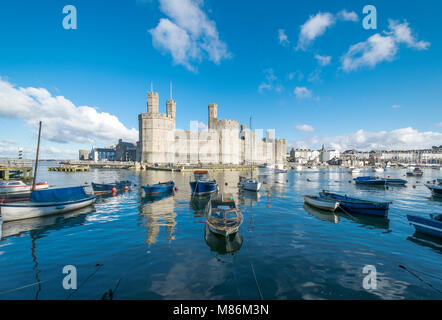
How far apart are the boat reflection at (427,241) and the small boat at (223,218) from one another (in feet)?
35.0

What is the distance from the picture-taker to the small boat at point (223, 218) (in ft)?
35.6

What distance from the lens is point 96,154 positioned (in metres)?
171

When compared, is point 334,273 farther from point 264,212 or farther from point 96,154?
point 96,154

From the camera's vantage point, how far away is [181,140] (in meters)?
104

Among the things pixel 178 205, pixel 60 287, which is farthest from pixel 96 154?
pixel 60 287

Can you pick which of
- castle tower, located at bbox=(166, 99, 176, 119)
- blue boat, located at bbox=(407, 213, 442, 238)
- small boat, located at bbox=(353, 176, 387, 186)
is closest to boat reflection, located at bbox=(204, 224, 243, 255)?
blue boat, located at bbox=(407, 213, 442, 238)

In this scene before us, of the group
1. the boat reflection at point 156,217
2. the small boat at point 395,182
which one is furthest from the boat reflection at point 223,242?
the small boat at point 395,182

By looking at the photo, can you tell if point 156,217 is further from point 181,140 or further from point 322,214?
point 181,140

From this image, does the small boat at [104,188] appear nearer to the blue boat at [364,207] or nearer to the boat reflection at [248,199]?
the boat reflection at [248,199]

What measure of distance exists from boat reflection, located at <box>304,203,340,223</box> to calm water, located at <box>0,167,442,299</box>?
511 millimetres

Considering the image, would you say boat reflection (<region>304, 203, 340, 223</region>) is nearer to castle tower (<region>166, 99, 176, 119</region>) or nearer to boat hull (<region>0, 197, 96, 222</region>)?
boat hull (<region>0, 197, 96, 222</region>)

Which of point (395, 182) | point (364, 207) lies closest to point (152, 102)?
point (395, 182)

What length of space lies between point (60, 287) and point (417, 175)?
96.8 meters
